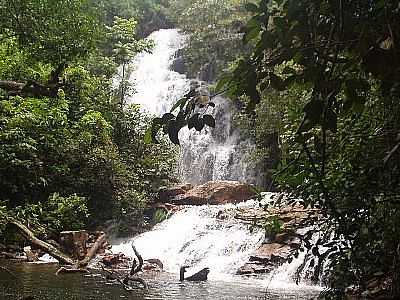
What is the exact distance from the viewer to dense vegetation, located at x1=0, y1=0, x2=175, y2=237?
1235 cm

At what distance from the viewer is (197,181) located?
22641 millimetres

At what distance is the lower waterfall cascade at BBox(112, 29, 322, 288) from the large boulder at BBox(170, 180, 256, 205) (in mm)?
996

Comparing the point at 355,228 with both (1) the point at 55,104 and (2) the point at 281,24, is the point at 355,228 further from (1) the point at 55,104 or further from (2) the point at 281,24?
(1) the point at 55,104

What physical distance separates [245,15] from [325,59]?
1018 inches

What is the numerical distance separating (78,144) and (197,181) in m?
6.85

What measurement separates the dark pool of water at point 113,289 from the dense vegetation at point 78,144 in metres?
1.04

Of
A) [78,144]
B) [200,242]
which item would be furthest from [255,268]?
[78,144]

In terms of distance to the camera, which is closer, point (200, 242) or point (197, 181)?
point (200, 242)

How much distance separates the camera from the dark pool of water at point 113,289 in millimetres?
7762

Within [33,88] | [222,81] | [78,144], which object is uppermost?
[78,144]

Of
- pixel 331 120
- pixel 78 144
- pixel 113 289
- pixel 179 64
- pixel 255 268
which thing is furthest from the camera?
pixel 179 64

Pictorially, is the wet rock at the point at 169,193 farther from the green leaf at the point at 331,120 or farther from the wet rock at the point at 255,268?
the green leaf at the point at 331,120

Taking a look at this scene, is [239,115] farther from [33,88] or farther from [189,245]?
[33,88]

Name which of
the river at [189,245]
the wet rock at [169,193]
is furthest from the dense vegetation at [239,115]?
the river at [189,245]
